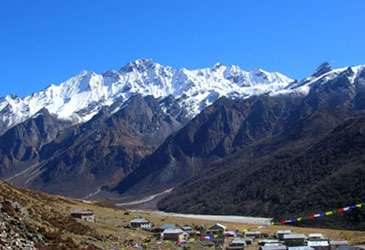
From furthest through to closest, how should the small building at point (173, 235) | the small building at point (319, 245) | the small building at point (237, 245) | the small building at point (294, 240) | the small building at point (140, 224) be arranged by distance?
the small building at point (140, 224) → the small building at point (173, 235) → the small building at point (294, 240) → the small building at point (237, 245) → the small building at point (319, 245)

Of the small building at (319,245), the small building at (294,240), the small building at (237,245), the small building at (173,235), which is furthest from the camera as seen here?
the small building at (173,235)

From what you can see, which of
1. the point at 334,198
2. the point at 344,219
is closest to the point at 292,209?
the point at 334,198

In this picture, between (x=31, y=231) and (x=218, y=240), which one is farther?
(x=218, y=240)

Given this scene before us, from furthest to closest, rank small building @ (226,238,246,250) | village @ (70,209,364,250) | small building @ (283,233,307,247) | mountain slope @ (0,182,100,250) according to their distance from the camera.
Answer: small building @ (283,233,307,247) < small building @ (226,238,246,250) < village @ (70,209,364,250) < mountain slope @ (0,182,100,250)

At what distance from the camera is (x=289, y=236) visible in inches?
4048

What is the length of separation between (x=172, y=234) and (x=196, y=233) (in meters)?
11.8

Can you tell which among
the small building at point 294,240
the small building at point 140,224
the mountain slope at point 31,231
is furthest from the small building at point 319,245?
the mountain slope at point 31,231

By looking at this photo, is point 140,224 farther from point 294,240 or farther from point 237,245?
point 294,240

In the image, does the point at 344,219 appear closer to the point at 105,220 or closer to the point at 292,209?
the point at 292,209

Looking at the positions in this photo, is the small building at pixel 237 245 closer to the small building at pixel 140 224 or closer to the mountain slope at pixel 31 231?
the small building at pixel 140 224

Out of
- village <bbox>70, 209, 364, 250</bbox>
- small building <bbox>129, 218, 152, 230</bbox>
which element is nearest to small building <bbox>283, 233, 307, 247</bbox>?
village <bbox>70, 209, 364, 250</bbox>

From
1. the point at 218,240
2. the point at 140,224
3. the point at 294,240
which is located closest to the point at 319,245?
the point at 294,240

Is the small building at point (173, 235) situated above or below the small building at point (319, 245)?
above

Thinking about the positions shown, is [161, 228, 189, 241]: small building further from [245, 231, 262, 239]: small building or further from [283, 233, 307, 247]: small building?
[283, 233, 307, 247]: small building
